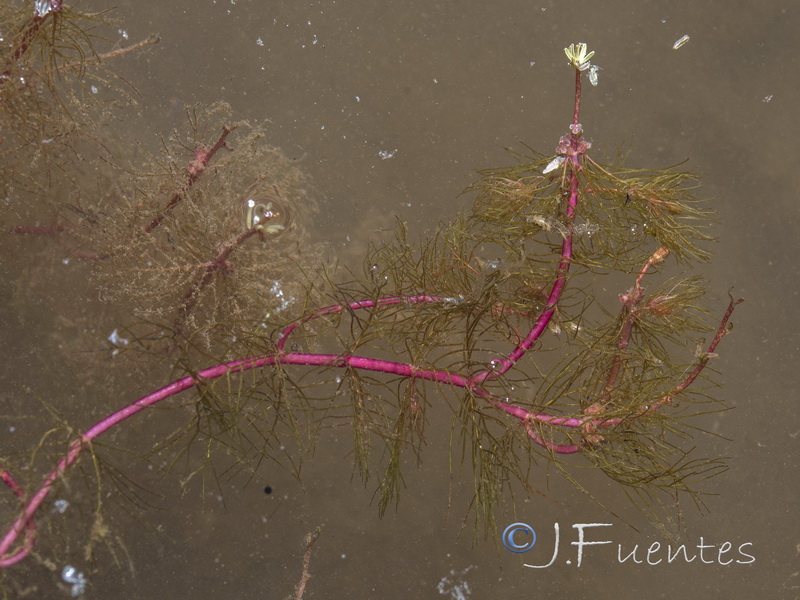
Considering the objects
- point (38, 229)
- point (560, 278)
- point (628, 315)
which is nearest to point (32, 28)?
point (38, 229)

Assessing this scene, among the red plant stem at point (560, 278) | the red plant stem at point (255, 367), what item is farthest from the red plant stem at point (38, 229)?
the red plant stem at point (560, 278)

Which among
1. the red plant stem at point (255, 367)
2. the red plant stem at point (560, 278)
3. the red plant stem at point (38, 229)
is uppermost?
the red plant stem at point (38, 229)

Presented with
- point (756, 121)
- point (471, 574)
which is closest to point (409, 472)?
point (471, 574)

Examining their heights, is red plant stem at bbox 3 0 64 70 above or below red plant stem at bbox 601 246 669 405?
above

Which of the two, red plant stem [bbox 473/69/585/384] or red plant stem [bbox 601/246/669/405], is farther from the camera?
red plant stem [bbox 601/246/669/405]

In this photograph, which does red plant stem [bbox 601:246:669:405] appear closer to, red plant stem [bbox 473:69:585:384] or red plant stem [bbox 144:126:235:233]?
red plant stem [bbox 473:69:585:384]

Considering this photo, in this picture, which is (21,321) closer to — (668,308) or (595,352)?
(595,352)

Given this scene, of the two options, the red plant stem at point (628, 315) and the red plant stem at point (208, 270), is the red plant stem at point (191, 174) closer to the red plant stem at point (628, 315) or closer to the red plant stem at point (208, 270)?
the red plant stem at point (208, 270)

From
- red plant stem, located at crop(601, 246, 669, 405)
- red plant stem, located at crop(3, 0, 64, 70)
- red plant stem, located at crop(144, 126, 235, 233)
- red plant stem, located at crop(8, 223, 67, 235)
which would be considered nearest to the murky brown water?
red plant stem, located at crop(8, 223, 67, 235)

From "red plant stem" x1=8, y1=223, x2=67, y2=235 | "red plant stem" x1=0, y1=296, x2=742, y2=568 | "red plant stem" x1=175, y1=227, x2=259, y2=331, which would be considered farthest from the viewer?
"red plant stem" x1=8, y1=223, x2=67, y2=235
